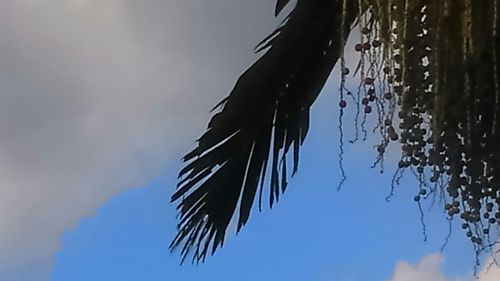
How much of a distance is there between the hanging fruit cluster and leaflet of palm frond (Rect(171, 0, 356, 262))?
25cm

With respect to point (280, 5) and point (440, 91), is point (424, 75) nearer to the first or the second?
point (440, 91)

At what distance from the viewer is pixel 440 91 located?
4.71 feet

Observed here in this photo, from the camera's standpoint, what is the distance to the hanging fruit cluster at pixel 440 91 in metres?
1.41

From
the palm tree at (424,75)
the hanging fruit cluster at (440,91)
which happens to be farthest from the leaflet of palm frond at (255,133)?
the hanging fruit cluster at (440,91)

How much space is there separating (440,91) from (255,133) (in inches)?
20.2

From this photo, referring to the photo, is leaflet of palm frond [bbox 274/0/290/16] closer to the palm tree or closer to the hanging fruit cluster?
the palm tree

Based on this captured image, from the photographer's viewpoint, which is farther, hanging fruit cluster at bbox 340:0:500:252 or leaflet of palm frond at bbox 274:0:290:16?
leaflet of palm frond at bbox 274:0:290:16

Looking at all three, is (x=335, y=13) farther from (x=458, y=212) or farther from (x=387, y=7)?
(x=458, y=212)

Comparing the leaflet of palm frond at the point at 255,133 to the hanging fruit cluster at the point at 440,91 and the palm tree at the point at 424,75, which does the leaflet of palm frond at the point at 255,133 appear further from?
the hanging fruit cluster at the point at 440,91

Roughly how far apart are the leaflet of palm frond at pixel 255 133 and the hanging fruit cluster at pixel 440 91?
0.25 meters

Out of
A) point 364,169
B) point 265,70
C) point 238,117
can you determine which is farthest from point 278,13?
point 364,169

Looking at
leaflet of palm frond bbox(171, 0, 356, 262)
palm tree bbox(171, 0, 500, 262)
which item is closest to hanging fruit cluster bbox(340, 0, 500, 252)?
palm tree bbox(171, 0, 500, 262)

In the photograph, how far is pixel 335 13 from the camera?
167 centimetres

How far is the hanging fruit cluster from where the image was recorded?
1411 millimetres
